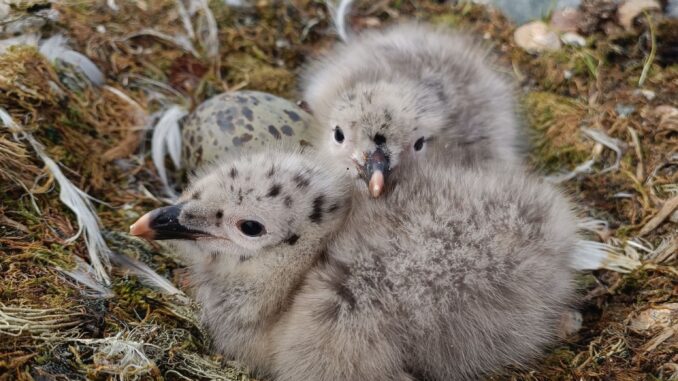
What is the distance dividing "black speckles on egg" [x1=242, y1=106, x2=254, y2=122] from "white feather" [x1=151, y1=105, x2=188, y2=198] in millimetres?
470

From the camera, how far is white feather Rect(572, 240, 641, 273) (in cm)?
271

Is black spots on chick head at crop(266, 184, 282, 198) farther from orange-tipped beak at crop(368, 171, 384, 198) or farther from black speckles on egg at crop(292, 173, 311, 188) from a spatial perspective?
orange-tipped beak at crop(368, 171, 384, 198)

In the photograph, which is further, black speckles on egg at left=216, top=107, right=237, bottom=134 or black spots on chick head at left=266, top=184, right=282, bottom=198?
black speckles on egg at left=216, top=107, right=237, bottom=134

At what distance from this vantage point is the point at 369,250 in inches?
85.0

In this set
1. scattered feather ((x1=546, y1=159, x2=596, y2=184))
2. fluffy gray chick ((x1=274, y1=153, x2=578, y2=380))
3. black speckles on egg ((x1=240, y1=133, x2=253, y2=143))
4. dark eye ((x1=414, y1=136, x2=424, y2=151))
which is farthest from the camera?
scattered feather ((x1=546, y1=159, x2=596, y2=184))

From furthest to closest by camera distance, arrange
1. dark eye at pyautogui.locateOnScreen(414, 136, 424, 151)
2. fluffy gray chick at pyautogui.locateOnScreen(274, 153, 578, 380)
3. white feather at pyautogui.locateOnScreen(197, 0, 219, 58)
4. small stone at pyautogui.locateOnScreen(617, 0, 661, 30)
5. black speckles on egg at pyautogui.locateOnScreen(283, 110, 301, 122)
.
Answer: white feather at pyautogui.locateOnScreen(197, 0, 219, 58) → small stone at pyautogui.locateOnScreen(617, 0, 661, 30) → black speckles on egg at pyautogui.locateOnScreen(283, 110, 301, 122) → dark eye at pyautogui.locateOnScreen(414, 136, 424, 151) → fluffy gray chick at pyautogui.locateOnScreen(274, 153, 578, 380)

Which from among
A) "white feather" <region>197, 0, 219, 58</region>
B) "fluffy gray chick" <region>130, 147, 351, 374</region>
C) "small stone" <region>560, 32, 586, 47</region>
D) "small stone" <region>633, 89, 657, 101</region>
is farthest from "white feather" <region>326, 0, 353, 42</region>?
"fluffy gray chick" <region>130, 147, 351, 374</region>

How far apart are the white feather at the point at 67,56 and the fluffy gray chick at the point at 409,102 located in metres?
1.11

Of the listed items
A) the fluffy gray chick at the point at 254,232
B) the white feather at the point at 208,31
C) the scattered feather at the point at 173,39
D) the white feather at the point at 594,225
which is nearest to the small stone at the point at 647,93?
the white feather at the point at 594,225

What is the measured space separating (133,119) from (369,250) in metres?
1.79

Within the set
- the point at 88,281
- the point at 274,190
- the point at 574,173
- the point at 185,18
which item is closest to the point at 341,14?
the point at 185,18

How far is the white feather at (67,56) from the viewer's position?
3.36 meters

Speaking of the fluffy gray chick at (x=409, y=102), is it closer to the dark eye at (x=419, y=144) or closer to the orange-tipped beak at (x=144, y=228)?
the dark eye at (x=419, y=144)

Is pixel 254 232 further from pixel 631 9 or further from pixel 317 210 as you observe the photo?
pixel 631 9
